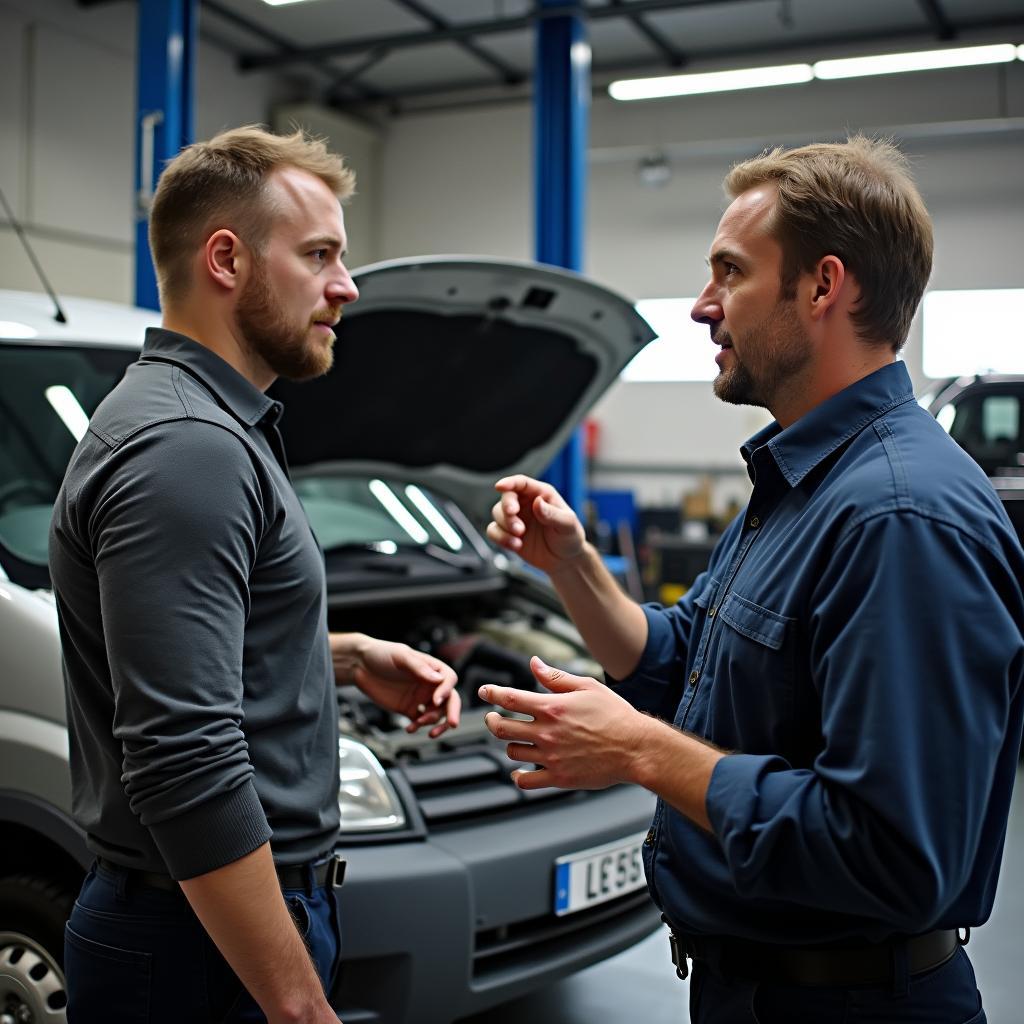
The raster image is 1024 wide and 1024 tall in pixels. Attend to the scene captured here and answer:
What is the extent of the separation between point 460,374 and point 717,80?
685 cm

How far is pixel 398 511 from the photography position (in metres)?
3.63

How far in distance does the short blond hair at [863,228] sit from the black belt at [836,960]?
2.39ft

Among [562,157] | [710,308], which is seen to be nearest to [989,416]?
[562,157]

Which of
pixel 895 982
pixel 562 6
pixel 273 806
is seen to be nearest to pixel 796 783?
pixel 895 982

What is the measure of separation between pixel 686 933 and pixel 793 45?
1051 cm

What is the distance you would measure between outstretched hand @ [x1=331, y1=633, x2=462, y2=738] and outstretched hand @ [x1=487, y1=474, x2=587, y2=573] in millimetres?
254

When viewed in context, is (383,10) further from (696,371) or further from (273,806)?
(273,806)

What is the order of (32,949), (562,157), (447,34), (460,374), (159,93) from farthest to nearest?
(447,34) < (562,157) < (159,93) < (460,374) < (32,949)

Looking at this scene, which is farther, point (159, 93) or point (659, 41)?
point (659, 41)

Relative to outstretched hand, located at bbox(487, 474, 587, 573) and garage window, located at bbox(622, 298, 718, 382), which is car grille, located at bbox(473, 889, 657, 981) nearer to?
outstretched hand, located at bbox(487, 474, 587, 573)

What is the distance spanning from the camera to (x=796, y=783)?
1144 millimetres

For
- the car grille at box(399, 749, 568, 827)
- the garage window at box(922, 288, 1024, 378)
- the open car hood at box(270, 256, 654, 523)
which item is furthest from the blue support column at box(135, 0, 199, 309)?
the garage window at box(922, 288, 1024, 378)

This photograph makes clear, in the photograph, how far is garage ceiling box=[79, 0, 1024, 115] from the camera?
9312mm

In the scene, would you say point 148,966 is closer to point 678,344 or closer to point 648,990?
point 648,990
